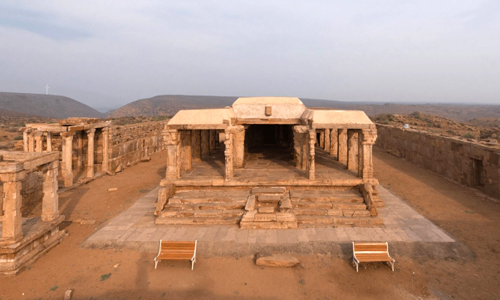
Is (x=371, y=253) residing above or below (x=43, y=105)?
below

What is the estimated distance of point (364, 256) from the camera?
6531 mm

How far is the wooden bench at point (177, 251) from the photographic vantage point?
661 centimetres

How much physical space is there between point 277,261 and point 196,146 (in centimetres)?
875

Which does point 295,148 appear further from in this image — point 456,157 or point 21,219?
point 21,219

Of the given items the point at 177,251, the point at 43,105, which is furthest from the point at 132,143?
the point at 43,105

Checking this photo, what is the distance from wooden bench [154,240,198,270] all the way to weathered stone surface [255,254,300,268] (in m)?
1.61

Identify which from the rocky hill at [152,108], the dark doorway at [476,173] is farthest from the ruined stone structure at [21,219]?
→ the rocky hill at [152,108]

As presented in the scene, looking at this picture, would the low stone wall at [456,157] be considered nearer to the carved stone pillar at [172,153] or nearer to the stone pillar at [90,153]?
the carved stone pillar at [172,153]

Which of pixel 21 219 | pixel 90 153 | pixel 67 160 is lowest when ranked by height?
pixel 21 219

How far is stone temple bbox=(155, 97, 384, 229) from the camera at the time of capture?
8.88 metres

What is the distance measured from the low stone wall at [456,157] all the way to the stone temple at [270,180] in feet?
17.8

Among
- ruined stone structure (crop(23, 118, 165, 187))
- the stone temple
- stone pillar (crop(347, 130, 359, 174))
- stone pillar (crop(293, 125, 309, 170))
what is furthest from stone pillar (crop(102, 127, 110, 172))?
stone pillar (crop(347, 130, 359, 174))

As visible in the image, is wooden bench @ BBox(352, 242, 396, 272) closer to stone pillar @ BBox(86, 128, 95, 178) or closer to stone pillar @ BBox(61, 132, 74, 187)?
stone pillar @ BBox(61, 132, 74, 187)

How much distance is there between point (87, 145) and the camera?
1591 cm
